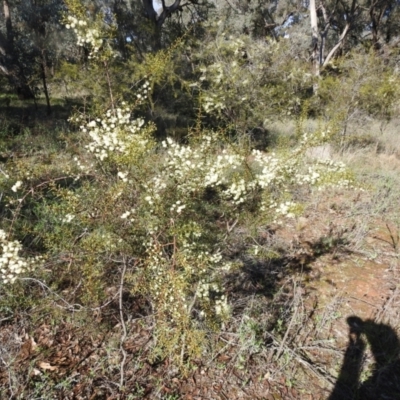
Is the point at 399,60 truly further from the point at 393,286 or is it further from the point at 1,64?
the point at 1,64

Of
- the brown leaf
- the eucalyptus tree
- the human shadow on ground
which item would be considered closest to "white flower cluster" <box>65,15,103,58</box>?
the brown leaf

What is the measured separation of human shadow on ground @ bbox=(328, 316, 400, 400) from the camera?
2354mm

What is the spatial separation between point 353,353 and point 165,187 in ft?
7.27

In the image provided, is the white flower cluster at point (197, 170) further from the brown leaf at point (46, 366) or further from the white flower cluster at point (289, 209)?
→ the brown leaf at point (46, 366)

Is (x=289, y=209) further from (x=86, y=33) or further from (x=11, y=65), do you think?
(x=11, y=65)

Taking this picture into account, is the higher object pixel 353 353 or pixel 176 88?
pixel 176 88

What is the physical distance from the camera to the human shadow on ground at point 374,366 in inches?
92.7

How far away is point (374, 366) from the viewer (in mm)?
2543

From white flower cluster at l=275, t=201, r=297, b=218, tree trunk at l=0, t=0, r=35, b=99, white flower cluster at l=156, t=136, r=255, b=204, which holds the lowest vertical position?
white flower cluster at l=275, t=201, r=297, b=218

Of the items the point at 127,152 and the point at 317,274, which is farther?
the point at 317,274

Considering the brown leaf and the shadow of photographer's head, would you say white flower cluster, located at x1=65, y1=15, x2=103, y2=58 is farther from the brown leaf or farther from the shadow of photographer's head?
the shadow of photographer's head

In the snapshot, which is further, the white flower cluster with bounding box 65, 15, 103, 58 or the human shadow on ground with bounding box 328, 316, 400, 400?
the human shadow on ground with bounding box 328, 316, 400, 400

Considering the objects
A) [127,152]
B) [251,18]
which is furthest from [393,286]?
[251,18]

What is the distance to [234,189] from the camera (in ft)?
7.68
